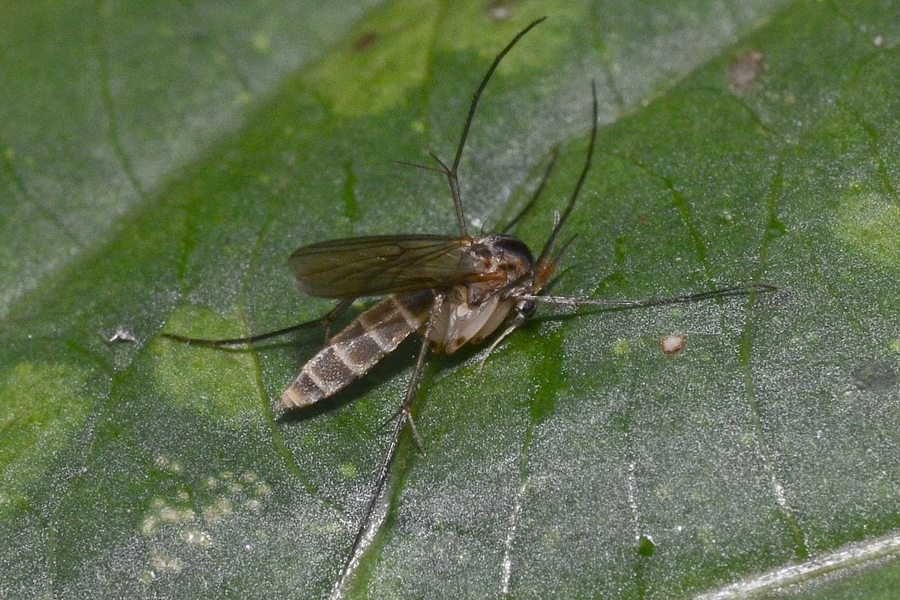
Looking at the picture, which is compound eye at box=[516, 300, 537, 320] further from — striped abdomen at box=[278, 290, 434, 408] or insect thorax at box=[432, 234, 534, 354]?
striped abdomen at box=[278, 290, 434, 408]

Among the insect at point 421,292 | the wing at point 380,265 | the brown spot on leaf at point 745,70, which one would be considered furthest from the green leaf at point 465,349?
the wing at point 380,265

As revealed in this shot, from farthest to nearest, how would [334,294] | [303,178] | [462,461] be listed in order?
[303,178] < [334,294] < [462,461]

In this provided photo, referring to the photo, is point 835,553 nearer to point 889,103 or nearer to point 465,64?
point 889,103

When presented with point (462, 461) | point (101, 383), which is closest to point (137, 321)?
point (101, 383)

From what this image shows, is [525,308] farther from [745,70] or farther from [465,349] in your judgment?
[745,70]

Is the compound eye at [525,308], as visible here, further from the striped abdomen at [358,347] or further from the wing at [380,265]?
the striped abdomen at [358,347]

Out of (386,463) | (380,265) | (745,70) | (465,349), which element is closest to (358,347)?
(380,265)

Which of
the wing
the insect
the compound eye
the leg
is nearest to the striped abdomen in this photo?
the insect
